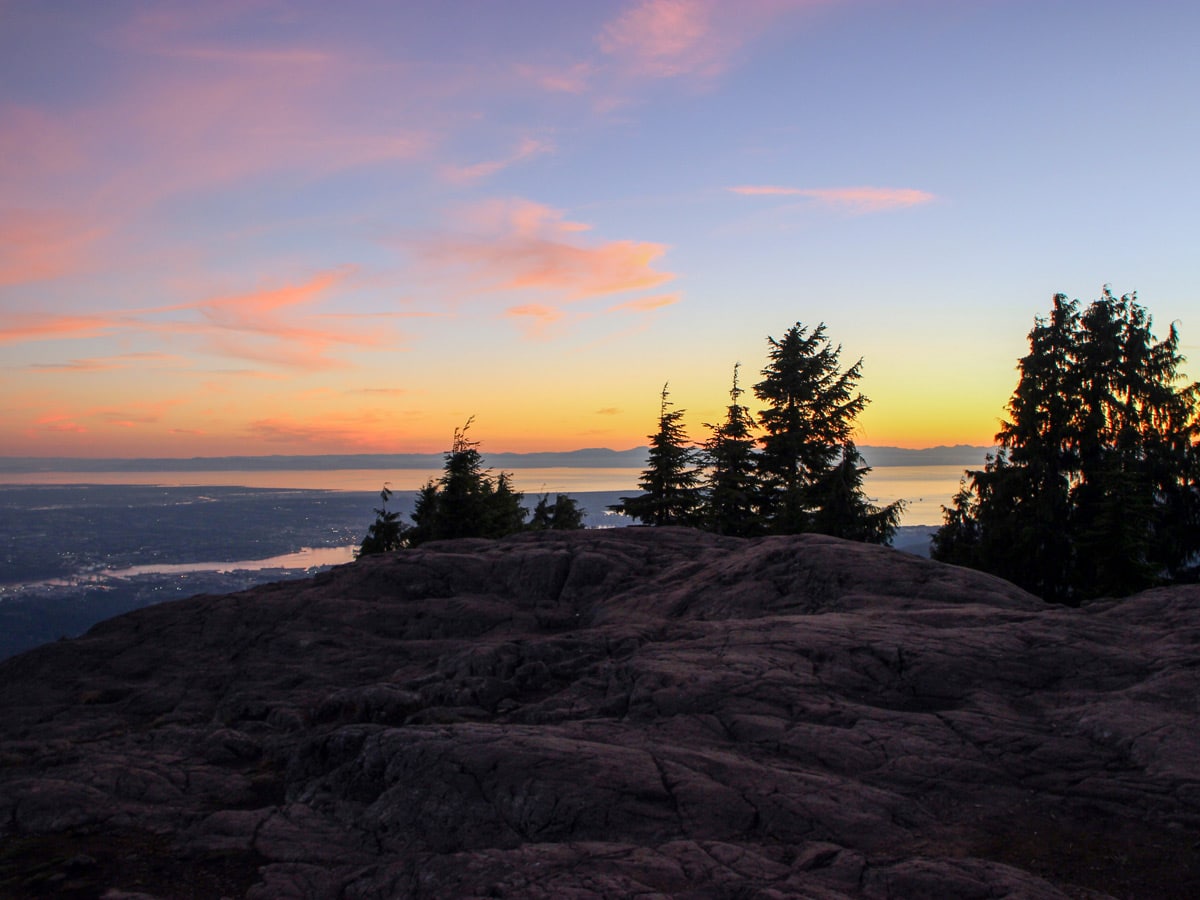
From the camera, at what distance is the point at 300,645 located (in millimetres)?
15922

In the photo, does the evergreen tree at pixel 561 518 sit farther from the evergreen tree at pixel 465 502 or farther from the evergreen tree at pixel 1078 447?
the evergreen tree at pixel 1078 447

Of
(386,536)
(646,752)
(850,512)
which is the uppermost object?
(850,512)

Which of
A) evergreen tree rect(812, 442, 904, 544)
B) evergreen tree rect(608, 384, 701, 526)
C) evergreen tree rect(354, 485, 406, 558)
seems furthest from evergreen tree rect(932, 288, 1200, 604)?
evergreen tree rect(354, 485, 406, 558)

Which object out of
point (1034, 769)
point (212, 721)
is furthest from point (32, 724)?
point (1034, 769)

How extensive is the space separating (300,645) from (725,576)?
9614mm

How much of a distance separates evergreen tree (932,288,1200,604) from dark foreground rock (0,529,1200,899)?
27939mm

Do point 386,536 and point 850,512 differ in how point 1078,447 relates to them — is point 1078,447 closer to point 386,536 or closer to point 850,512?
point 850,512

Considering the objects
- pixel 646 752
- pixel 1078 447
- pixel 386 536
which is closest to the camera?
pixel 646 752

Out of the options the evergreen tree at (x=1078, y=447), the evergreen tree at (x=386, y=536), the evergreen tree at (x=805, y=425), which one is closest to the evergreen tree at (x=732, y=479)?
the evergreen tree at (x=805, y=425)

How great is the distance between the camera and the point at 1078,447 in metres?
40.8

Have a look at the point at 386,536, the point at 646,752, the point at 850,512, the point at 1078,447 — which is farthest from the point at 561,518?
the point at 646,752

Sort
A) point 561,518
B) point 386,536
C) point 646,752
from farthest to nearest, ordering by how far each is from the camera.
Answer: point 561,518 < point 386,536 < point 646,752

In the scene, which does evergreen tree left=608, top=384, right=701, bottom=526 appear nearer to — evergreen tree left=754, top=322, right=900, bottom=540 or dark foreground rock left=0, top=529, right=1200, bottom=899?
evergreen tree left=754, top=322, right=900, bottom=540

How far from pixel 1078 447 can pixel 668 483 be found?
75.5 feet
